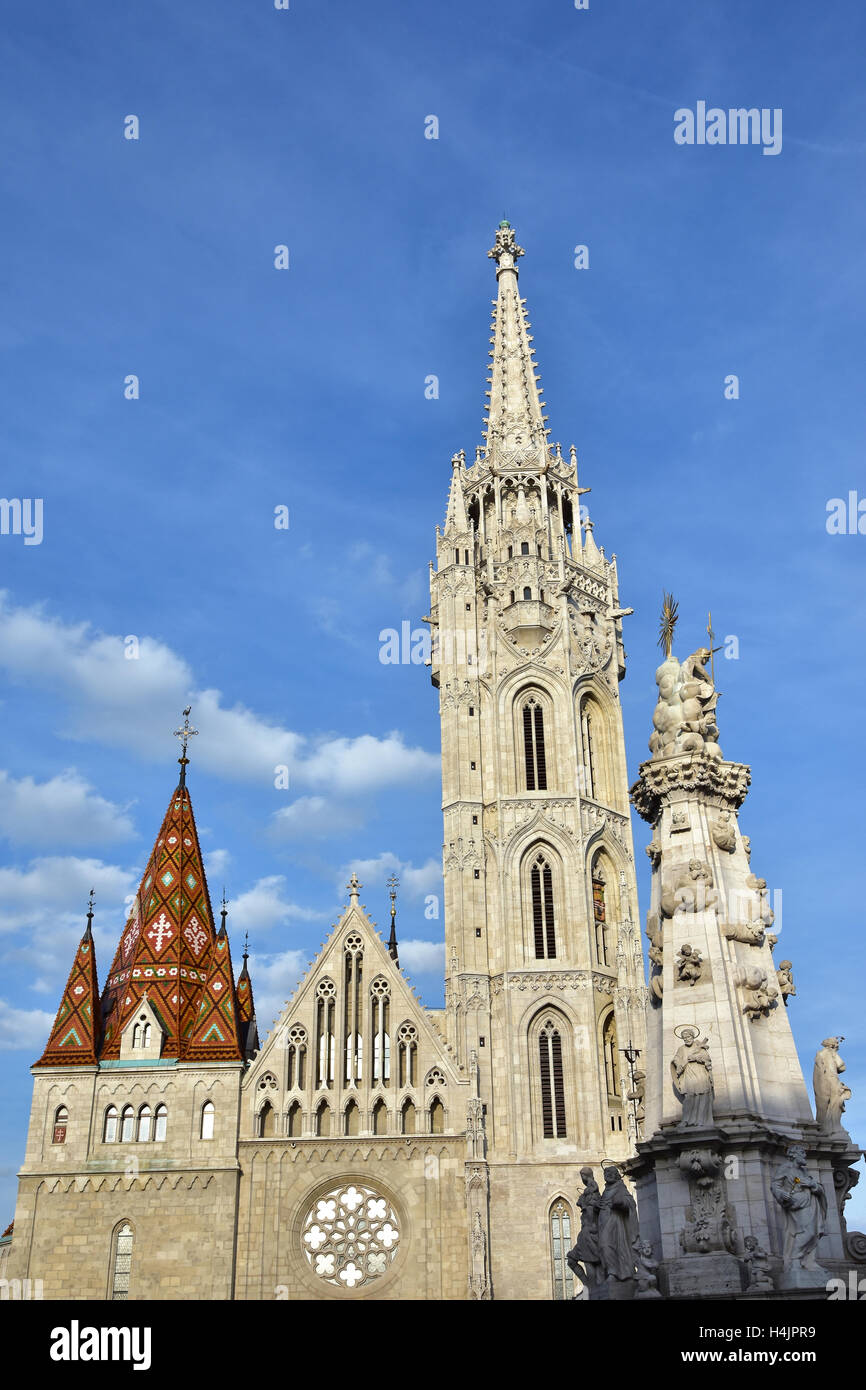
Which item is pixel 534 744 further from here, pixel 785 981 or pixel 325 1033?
pixel 785 981

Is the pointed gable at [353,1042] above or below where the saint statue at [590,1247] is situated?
above

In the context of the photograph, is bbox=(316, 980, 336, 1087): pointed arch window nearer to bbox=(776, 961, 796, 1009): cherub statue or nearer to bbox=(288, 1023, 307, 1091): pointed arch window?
bbox=(288, 1023, 307, 1091): pointed arch window

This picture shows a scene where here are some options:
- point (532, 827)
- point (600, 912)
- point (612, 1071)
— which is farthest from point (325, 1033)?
point (600, 912)

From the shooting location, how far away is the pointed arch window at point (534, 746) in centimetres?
4500

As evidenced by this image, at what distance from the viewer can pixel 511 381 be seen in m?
54.7

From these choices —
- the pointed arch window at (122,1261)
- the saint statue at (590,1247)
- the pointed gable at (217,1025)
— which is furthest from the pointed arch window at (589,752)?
the saint statue at (590,1247)

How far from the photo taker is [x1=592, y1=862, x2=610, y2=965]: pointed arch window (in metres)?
42.7

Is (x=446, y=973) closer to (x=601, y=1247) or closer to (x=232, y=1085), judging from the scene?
(x=232, y=1085)

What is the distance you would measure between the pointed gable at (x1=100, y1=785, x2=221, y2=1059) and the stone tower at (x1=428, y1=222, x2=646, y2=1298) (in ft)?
27.9

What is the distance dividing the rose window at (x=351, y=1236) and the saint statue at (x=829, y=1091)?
2336 cm

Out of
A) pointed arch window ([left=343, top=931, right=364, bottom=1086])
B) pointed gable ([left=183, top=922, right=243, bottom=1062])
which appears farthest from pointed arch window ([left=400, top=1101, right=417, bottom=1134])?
pointed gable ([left=183, top=922, right=243, bottom=1062])

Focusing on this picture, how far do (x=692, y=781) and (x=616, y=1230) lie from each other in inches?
239

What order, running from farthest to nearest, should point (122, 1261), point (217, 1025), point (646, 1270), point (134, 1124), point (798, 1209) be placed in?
point (217, 1025)
point (134, 1124)
point (122, 1261)
point (646, 1270)
point (798, 1209)

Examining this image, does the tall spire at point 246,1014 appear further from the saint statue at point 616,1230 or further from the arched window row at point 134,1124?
the saint statue at point 616,1230
